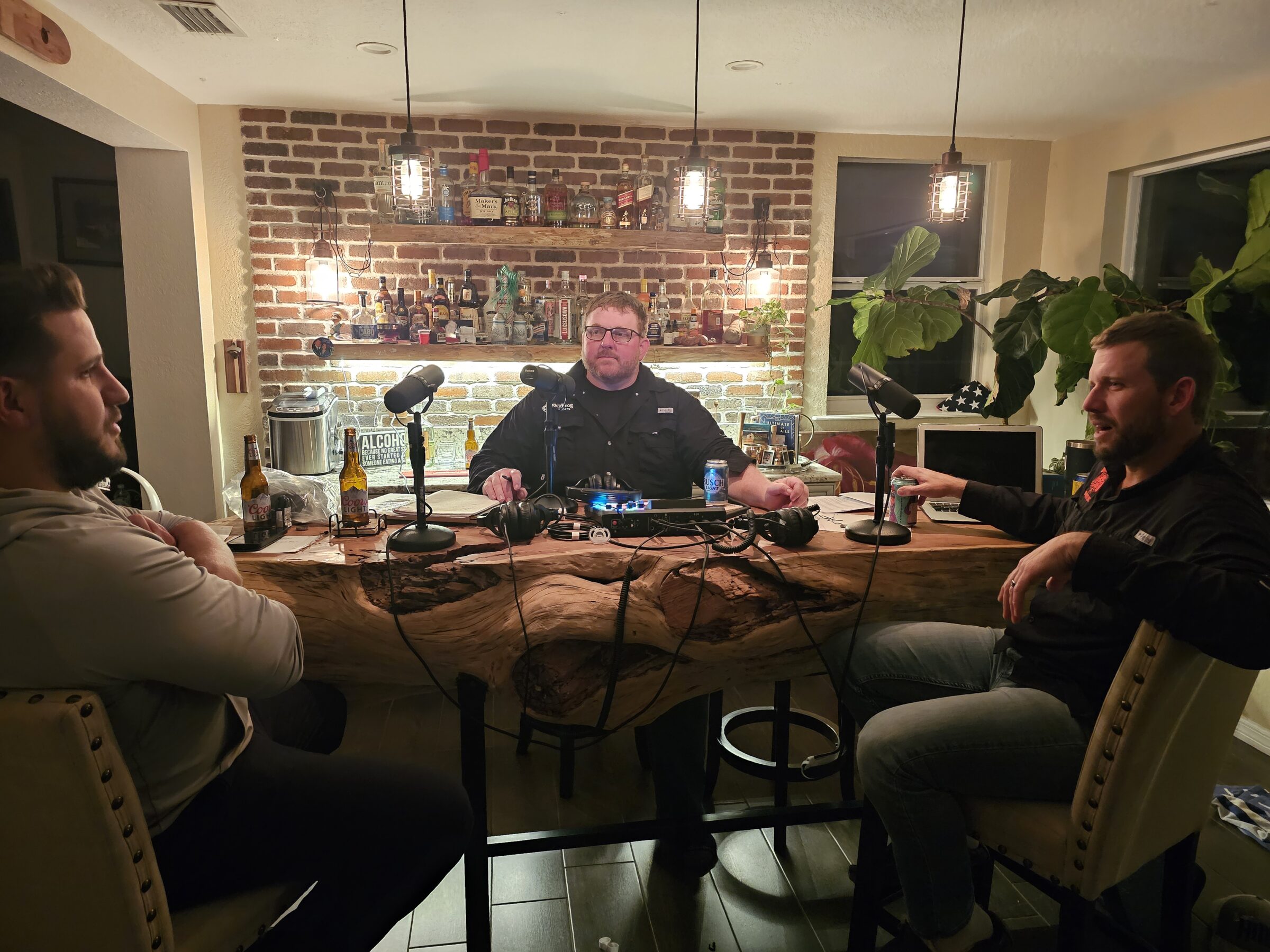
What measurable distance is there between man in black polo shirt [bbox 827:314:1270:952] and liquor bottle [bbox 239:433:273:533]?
132 cm

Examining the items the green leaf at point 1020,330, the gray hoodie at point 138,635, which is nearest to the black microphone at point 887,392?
the gray hoodie at point 138,635

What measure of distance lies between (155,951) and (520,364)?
323 cm

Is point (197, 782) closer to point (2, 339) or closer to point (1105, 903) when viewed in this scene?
point (2, 339)

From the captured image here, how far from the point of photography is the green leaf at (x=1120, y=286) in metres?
2.96

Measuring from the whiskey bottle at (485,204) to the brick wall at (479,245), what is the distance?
0.13 m

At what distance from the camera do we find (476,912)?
1.61m

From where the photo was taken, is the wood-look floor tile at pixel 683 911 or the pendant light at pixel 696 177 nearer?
the wood-look floor tile at pixel 683 911

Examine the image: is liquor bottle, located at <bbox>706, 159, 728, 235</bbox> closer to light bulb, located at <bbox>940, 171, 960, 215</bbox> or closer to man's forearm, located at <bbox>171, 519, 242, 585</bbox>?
light bulb, located at <bbox>940, 171, 960, 215</bbox>

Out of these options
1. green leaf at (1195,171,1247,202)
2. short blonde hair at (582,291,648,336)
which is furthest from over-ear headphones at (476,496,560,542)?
green leaf at (1195,171,1247,202)

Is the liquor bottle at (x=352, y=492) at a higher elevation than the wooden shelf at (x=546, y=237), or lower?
lower

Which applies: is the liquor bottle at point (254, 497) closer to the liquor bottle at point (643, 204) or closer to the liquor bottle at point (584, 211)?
the liquor bottle at point (584, 211)

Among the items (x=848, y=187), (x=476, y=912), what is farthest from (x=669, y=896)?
(x=848, y=187)

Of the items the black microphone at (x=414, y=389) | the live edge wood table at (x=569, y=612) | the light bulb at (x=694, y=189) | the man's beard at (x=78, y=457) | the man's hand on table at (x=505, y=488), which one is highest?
the light bulb at (x=694, y=189)

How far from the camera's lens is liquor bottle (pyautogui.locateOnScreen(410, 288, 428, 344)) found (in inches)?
149
